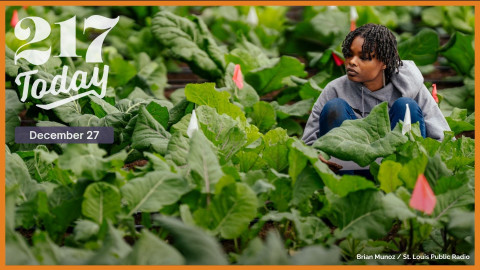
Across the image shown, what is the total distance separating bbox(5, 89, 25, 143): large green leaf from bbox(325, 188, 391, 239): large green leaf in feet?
4.45

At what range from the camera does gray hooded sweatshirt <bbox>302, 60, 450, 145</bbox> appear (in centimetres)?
270

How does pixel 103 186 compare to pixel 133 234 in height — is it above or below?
above

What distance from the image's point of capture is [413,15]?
5.43m

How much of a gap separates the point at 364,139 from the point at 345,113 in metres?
0.18

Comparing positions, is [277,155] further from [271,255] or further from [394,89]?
[271,255]

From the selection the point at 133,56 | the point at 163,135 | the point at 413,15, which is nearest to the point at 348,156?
the point at 163,135

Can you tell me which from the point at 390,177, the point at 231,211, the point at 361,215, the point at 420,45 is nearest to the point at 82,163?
the point at 231,211

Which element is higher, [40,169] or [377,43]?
[377,43]

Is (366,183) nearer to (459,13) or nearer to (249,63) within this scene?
(249,63)

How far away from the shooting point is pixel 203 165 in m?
2.20

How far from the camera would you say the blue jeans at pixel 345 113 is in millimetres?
2639

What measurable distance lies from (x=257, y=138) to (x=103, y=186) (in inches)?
28.8

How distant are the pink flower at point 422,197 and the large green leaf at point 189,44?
5.99 feet

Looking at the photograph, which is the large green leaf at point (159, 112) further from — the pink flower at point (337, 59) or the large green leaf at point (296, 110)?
the pink flower at point (337, 59)
